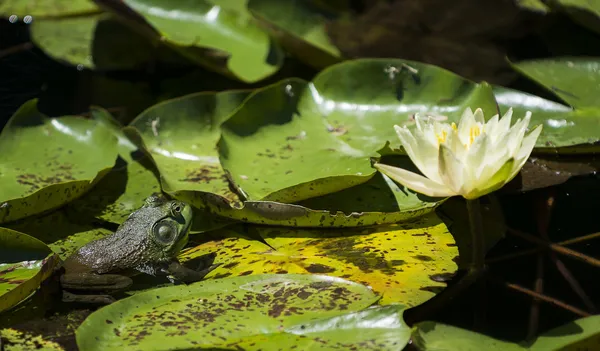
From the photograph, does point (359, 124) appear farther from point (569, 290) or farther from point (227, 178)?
point (569, 290)

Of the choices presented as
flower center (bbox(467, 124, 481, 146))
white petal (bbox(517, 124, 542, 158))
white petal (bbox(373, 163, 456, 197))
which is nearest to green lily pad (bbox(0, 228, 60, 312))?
white petal (bbox(373, 163, 456, 197))

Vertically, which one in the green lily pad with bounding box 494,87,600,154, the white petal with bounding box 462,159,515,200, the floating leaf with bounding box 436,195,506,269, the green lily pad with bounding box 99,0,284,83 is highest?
the white petal with bounding box 462,159,515,200

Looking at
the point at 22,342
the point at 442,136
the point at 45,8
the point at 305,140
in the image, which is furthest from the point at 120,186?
the point at 45,8

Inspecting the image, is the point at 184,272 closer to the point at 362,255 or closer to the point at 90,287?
the point at 90,287

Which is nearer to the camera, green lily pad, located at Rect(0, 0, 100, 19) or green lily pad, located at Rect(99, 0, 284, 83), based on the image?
green lily pad, located at Rect(99, 0, 284, 83)

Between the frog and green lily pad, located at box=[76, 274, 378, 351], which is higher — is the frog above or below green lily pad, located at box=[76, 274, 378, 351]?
below

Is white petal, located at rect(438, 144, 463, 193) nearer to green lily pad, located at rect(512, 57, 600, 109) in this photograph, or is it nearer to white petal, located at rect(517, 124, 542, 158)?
white petal, located at rect(517, 124, 542, 158)

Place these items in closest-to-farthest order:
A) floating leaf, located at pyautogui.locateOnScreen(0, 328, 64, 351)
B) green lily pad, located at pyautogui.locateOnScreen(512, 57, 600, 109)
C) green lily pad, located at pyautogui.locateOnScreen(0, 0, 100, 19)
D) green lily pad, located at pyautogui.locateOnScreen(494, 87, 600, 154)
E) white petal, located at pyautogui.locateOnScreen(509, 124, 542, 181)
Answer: floating leaf, located at pyautogui.locateOnScreen(0, 328, 64, 351)
white petal, located at pyautogui.locateOnScreen(509, 124, 542, 181)
green lily pad, located at pyautogui.locateOnScreen(494, 87, 600, 154)
green lily pad, located at pyautogui.locateOnScreen(512, 57, 600, 109)
green lily pad, located at pyautogui.locateOnScreen(0, 0, 100, 19)

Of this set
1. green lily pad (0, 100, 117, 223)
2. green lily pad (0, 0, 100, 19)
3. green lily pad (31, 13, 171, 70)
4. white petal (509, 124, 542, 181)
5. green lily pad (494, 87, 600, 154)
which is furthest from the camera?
green lily pad (0, 0, 100, 19)
